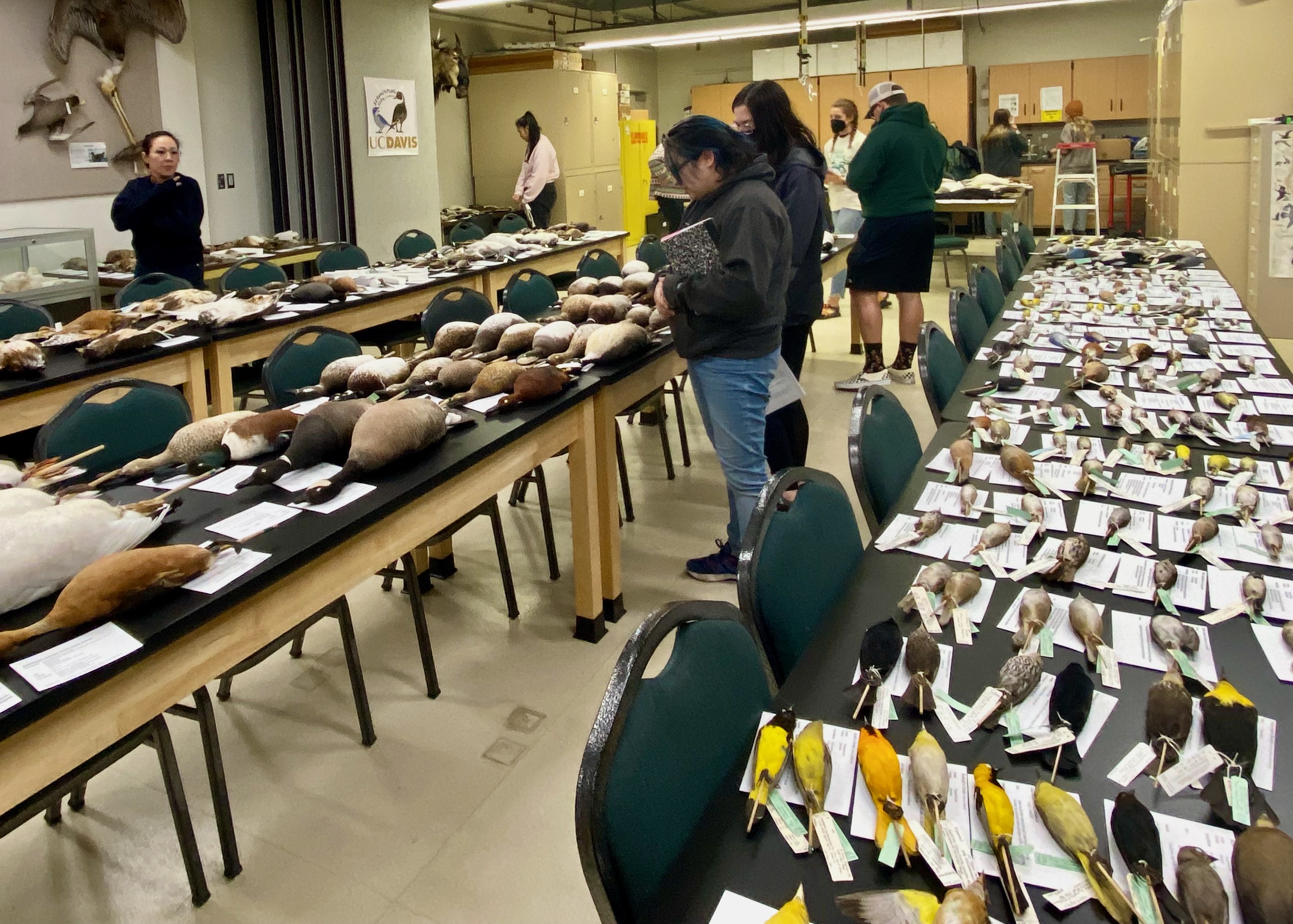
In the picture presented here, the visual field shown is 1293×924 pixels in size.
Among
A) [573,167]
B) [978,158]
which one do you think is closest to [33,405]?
[573,167]

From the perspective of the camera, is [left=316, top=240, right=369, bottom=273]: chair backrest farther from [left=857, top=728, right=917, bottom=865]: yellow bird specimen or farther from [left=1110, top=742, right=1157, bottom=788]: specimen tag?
[left=1110, top=742, right=1157, bottom=788]: specimen tag

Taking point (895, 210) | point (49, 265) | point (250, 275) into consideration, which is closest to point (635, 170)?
point (895, 210)

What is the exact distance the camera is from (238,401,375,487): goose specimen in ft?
6.26

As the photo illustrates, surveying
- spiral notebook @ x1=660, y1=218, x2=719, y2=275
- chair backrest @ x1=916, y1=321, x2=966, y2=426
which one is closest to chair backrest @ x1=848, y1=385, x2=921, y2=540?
chair backrest @ x1=916, y1=321, x2=966, y2=426

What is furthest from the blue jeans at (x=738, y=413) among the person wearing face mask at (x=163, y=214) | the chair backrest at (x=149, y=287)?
the person wearing face mask at (x=163, y=214)

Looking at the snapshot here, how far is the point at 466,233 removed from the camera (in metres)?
6.82

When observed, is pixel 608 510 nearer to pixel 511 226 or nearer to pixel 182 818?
pixel 182 818

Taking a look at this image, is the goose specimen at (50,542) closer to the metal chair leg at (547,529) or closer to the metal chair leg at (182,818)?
the metal chair leg at (182,818)

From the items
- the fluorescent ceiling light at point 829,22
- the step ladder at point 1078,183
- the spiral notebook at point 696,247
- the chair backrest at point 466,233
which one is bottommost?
the spiral notebook at point 696,247

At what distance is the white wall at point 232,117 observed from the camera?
261 inches

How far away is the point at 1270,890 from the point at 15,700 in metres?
1.41

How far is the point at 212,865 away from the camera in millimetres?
1957

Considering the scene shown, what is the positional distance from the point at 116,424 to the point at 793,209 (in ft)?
7.31

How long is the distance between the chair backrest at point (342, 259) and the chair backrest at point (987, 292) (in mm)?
3447
